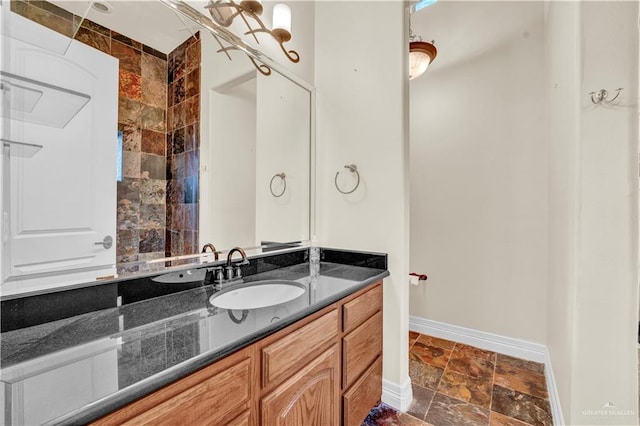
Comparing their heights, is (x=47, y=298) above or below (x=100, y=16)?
below

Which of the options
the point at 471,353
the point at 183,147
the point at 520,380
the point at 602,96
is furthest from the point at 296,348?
the point at 471,353

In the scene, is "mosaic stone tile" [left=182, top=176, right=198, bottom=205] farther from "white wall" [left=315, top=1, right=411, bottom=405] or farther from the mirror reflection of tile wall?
"white wall" [left=315, top=1, right=411, bottom=405]

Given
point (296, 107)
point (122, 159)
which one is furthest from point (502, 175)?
point (122, 159)

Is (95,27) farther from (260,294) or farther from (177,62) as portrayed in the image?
(260,294)

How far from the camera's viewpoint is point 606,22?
44.0 inches

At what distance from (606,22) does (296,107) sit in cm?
153

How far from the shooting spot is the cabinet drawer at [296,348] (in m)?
0.89

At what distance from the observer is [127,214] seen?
3.57 ft

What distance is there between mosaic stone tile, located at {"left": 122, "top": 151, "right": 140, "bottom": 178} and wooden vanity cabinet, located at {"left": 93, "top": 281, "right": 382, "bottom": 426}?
81 centimetres

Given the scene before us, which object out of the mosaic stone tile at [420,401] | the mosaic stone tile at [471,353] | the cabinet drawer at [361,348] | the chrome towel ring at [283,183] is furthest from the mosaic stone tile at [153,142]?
the mosaic stone tile at [471,353]

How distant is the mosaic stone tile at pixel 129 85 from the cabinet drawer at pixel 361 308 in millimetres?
1247

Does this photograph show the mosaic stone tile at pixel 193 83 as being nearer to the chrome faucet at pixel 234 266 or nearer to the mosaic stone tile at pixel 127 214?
the mosaic stone tile at pixel 127 214

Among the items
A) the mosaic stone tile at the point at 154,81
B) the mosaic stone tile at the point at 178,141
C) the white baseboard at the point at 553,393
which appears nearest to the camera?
the mosaic stone tile at the point at 154,81

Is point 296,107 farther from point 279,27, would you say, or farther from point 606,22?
point 606,22
